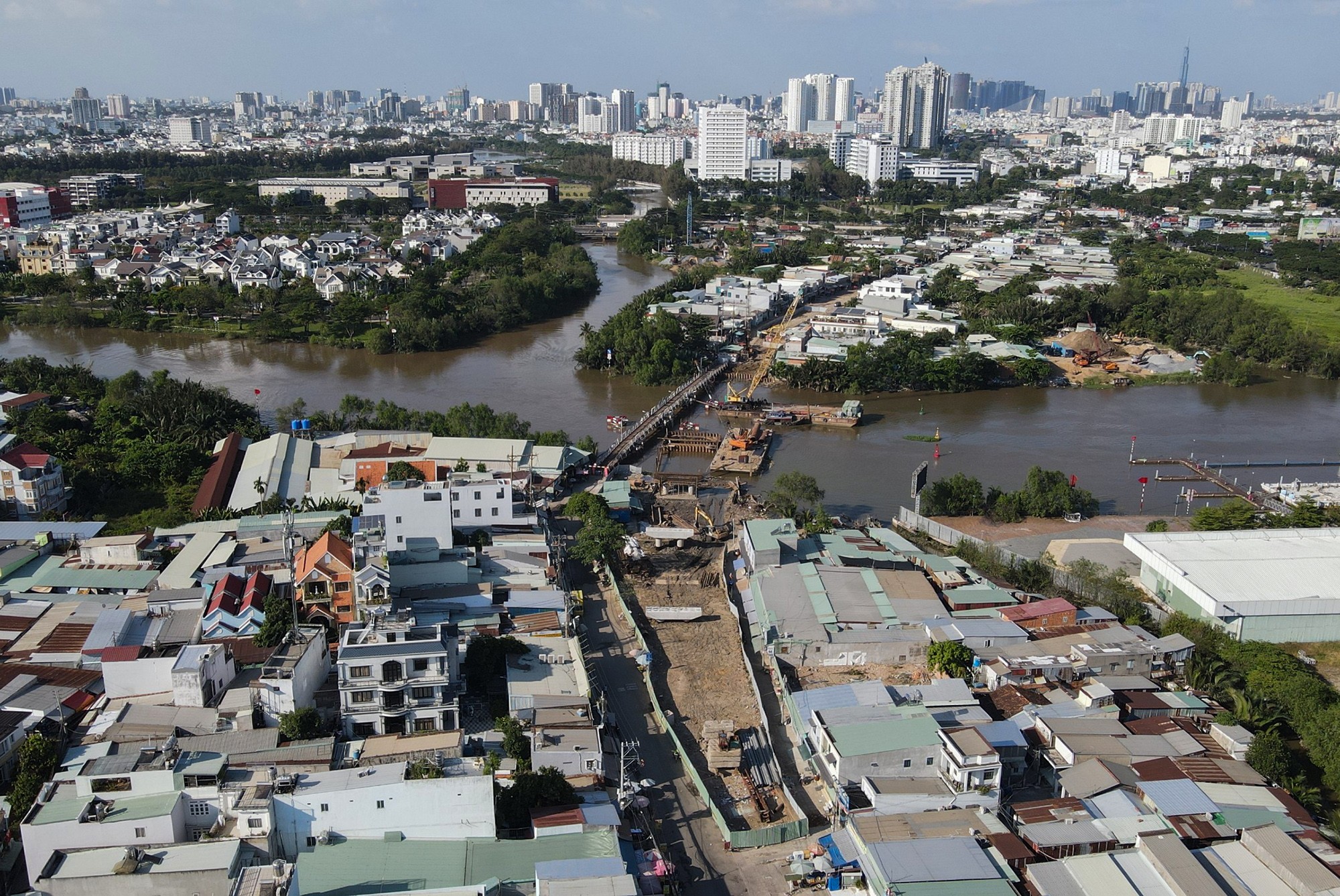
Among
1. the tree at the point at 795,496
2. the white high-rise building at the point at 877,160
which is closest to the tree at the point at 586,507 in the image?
the tree at the point at 795,496

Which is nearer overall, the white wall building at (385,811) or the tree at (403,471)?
the white wall building at (385,811)

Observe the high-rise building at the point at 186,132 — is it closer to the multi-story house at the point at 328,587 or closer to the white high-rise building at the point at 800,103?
the white high-rise building at the point at 800,103

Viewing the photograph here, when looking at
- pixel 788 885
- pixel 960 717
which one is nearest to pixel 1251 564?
pixel 960 717

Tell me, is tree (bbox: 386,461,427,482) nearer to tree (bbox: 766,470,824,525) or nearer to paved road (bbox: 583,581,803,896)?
paved road (bbox: 583,581,803,896)

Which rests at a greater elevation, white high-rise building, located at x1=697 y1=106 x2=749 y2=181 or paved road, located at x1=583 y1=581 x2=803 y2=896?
white high-rise building, located at x1=697 y1=106 x2=749 y2=181

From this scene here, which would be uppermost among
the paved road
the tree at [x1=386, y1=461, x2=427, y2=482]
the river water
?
the tree at [x1=386, y1=461, x2=427, y2=482]

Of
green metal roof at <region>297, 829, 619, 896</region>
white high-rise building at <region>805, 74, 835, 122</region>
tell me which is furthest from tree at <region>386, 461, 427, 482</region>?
white high-rise building at <region>805, 74, 835, 122</region>

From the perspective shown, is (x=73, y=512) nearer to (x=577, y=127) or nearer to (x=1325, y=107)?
(x=577, y=127)

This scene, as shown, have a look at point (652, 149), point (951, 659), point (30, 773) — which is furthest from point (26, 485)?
point (652, 149)
